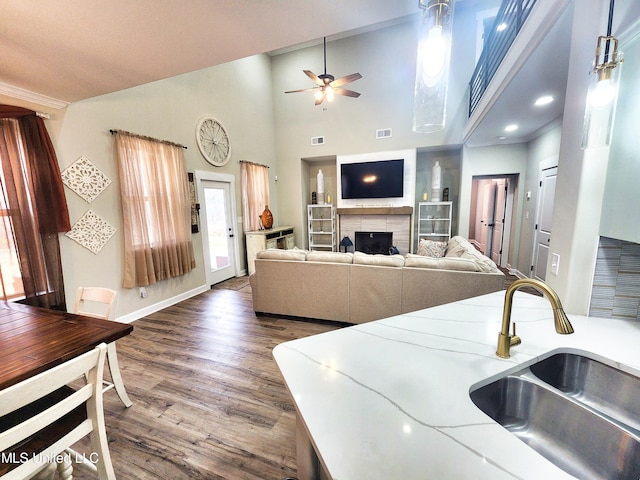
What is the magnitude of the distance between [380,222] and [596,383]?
493 cm

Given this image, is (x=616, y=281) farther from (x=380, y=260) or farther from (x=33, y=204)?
(x=33, y=204)

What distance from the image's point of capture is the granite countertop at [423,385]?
0.55 meters

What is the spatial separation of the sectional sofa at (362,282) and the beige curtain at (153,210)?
54.6 inches

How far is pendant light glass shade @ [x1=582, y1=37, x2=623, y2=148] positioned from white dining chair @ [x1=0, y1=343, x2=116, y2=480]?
6.82 ft

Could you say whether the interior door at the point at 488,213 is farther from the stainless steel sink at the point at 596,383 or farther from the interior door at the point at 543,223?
the stainless steel sink at the point at 596,383

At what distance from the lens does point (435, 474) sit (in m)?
0.52

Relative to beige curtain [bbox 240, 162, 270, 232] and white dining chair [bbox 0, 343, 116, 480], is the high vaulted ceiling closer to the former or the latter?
white dining chair [bbox 0, 343, 116, 480]

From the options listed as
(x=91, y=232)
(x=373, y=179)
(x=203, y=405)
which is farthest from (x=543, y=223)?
(x=91, y=232)

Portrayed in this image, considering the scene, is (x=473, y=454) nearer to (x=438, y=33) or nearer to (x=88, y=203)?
(x=438, y=33)

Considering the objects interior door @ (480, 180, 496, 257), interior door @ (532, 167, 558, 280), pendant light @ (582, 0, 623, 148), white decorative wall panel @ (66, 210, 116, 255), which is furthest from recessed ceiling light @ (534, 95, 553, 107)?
white decorative wall panel @ (66, 210, 116, 255)

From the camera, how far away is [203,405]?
6.12 feet

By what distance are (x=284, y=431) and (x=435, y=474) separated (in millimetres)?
1425

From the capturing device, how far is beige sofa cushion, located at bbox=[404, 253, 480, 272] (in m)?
2.53

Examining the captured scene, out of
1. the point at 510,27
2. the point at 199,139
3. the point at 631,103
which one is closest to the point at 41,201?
the point at 199,139
